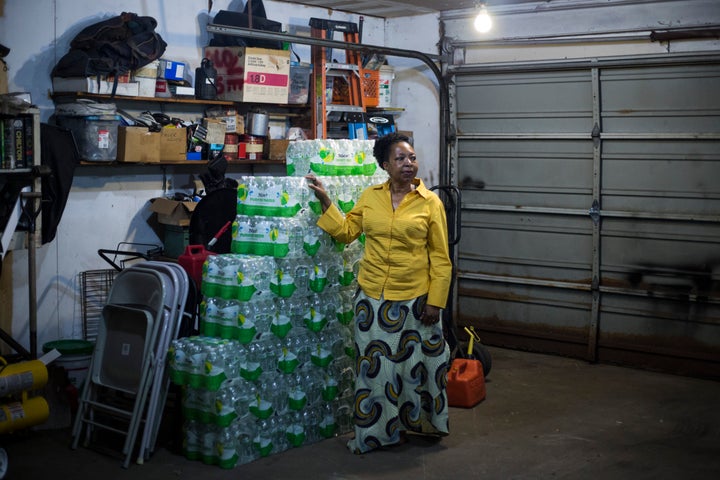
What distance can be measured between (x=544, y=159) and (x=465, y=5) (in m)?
1.60

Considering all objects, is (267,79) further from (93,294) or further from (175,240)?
(93,294)

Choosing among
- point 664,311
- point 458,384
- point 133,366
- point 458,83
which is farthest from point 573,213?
point 133,366

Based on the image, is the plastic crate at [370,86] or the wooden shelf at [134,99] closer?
the wooden shelf at [134,99]

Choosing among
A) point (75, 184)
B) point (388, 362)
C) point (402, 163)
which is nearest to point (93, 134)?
point (75, 184)

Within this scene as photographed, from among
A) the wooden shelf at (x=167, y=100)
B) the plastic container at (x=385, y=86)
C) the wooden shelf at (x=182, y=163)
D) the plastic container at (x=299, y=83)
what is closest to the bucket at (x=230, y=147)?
the wooden shelf at (x=182, y=163)

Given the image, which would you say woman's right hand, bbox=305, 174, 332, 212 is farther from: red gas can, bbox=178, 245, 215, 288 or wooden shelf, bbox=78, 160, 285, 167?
wooden shelf, bbox=78, 160, 285, 167

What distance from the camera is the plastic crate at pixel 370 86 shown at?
8.16 meters

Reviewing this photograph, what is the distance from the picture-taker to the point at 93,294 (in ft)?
21.8

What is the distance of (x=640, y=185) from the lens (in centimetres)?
740

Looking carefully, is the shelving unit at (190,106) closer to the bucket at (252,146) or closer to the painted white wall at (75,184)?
the bucket at (252,146)

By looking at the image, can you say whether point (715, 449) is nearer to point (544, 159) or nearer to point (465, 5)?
point (544, 159)

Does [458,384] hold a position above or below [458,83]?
below

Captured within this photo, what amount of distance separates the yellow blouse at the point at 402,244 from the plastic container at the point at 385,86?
10.2 ft

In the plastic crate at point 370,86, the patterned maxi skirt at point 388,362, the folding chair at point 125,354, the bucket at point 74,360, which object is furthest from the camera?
the plastic crate at point 370,86
